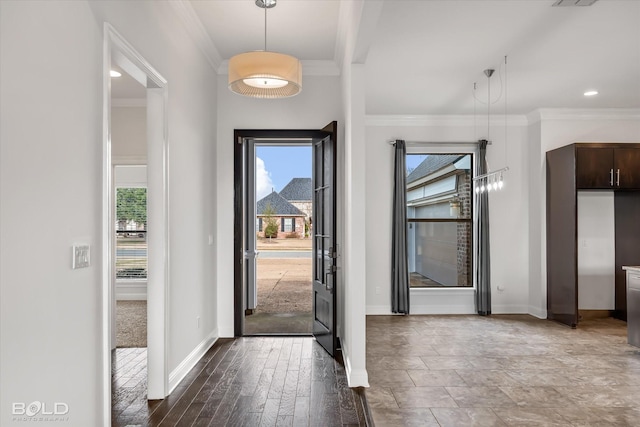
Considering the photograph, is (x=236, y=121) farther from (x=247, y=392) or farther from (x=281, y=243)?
(x=281, y=243)

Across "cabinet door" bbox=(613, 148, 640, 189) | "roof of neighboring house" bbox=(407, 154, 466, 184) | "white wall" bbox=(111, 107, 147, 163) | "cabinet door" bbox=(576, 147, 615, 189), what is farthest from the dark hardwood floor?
"cabinet door" bbox=(613, 148, 640, 189)

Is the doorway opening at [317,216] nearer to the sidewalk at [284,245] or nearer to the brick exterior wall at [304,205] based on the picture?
the sidewalk at [284,245]

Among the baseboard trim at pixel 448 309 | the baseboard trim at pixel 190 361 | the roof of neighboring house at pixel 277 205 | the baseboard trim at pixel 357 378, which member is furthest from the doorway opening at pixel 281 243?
the baseboard trim at pixel 357 378

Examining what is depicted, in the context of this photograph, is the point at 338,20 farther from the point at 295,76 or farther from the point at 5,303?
the point at 5,303

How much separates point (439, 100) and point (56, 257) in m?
4.80

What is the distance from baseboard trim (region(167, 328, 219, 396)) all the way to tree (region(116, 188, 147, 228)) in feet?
11.1

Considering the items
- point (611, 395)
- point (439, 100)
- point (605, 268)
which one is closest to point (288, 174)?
point (439, 100)

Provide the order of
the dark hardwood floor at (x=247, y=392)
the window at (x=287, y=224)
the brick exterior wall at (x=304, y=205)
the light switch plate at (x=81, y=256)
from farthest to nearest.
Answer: the window at (x=287, y=224), the brick exterior wall at (x=304, y=205), the dark hardwood floor at (x=247, y=392), the light switch plate at (x=81, y=256)

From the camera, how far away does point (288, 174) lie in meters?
10.4

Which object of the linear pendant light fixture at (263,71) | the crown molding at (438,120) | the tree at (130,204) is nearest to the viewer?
the linear pendant light fixture at (263,71)

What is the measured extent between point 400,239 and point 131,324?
368cm

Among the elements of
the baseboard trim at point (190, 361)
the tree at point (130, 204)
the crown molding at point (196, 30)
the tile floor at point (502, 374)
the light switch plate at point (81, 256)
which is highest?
the crown molding at point (196, 30)

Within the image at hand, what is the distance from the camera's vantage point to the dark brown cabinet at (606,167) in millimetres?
5492

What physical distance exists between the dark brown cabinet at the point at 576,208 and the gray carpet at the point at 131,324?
16.6ft
